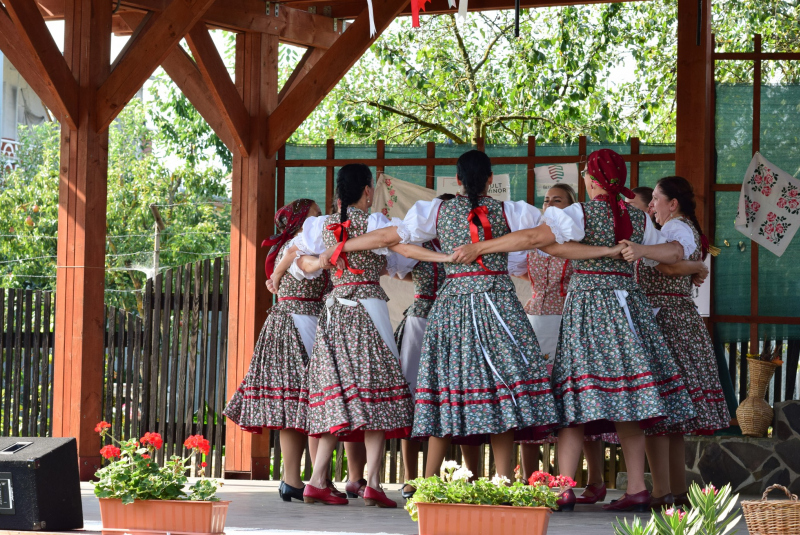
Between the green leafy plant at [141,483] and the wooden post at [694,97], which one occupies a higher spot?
the wooden post at [694,97]

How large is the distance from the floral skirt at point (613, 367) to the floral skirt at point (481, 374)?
0.12m

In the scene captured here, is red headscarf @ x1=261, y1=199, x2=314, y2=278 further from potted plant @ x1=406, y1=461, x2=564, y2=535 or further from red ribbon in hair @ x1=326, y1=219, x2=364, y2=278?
potted plant @ x1=406, y1=461, x2=564, y2=535

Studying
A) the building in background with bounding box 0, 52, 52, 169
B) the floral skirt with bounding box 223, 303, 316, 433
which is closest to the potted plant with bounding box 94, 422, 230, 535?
the floral skirt with bounding box 223, 303, 316, 433

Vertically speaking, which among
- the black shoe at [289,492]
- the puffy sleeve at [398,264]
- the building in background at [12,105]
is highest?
the building in background at [12,105]

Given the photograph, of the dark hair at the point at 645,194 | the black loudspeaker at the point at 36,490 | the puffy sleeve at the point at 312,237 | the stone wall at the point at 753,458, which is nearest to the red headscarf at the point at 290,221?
the puffy sleeve at the point at 312,237

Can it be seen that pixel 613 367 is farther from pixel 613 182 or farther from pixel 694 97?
pixel 694 97

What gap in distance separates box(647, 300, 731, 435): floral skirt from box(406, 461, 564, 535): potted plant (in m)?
1.73

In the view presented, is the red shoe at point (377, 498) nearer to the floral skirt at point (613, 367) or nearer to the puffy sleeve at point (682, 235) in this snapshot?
the floral skirt at point (613, 367)

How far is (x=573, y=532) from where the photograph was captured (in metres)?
3.73

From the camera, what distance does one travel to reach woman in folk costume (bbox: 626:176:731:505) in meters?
4.48

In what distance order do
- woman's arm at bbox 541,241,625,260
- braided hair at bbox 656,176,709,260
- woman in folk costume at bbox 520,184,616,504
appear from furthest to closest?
1. woman in folk costume at bbox 520,184,616,504
2. braided hair at bbox 656,176,709,260
3. woman's arm at bbox 541,241,625,260

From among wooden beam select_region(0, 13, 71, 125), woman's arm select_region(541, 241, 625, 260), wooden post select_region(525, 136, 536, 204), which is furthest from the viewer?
wooden post select_region(525, 136, 536, 204)

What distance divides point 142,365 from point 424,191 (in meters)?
2.19

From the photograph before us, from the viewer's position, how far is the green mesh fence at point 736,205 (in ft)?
19.8
